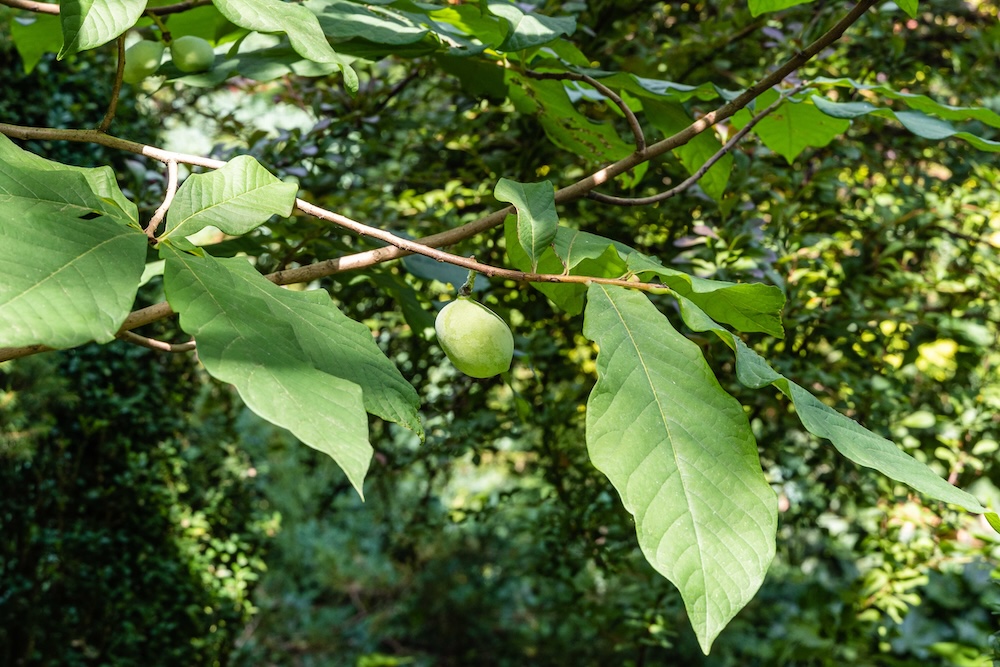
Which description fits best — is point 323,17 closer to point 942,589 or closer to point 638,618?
point 638,618

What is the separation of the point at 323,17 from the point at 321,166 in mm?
762

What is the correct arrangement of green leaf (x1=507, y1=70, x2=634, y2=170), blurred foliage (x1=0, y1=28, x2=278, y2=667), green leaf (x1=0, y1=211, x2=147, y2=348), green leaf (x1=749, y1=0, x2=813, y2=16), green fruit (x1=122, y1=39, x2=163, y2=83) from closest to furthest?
green leaf (x1=0, y1=211, x2=147, y2=348)
green leaf (x1=749, y1=0, x2=813, y2=16)
green fruit (x1=122, y1=39, x2=163, y2=83)
green leaf (x1=507, y1=70, x2=634, y2=170)
blurred foliage (x1=0, y1=28, x2=278, y2=667)

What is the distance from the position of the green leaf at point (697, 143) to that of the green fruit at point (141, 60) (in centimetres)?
61

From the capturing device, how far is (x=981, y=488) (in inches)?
117

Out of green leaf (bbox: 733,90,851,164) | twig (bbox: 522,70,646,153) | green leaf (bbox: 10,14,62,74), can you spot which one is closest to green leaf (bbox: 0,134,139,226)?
twig (bbox: 522,70,646,153)

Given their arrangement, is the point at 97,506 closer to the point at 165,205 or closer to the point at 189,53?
the point at 189,53

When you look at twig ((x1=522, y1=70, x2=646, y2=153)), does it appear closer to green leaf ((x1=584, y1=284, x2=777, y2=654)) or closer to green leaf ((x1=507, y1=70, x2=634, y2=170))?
green leaf ((x1=507, y1=70, x2=634, y2=170))

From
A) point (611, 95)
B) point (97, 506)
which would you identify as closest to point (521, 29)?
point (611, 95)

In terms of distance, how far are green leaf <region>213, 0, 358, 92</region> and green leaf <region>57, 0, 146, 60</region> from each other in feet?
0.22

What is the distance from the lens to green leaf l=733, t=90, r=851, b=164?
1072 mm

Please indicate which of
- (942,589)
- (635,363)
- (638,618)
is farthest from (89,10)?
(942,589)

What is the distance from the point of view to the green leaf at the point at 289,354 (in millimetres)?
465

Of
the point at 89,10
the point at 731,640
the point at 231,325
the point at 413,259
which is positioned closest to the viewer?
the point at 231,325

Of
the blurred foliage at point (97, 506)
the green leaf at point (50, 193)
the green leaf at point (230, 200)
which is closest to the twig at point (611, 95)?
the green leaf at point (230, 200)
